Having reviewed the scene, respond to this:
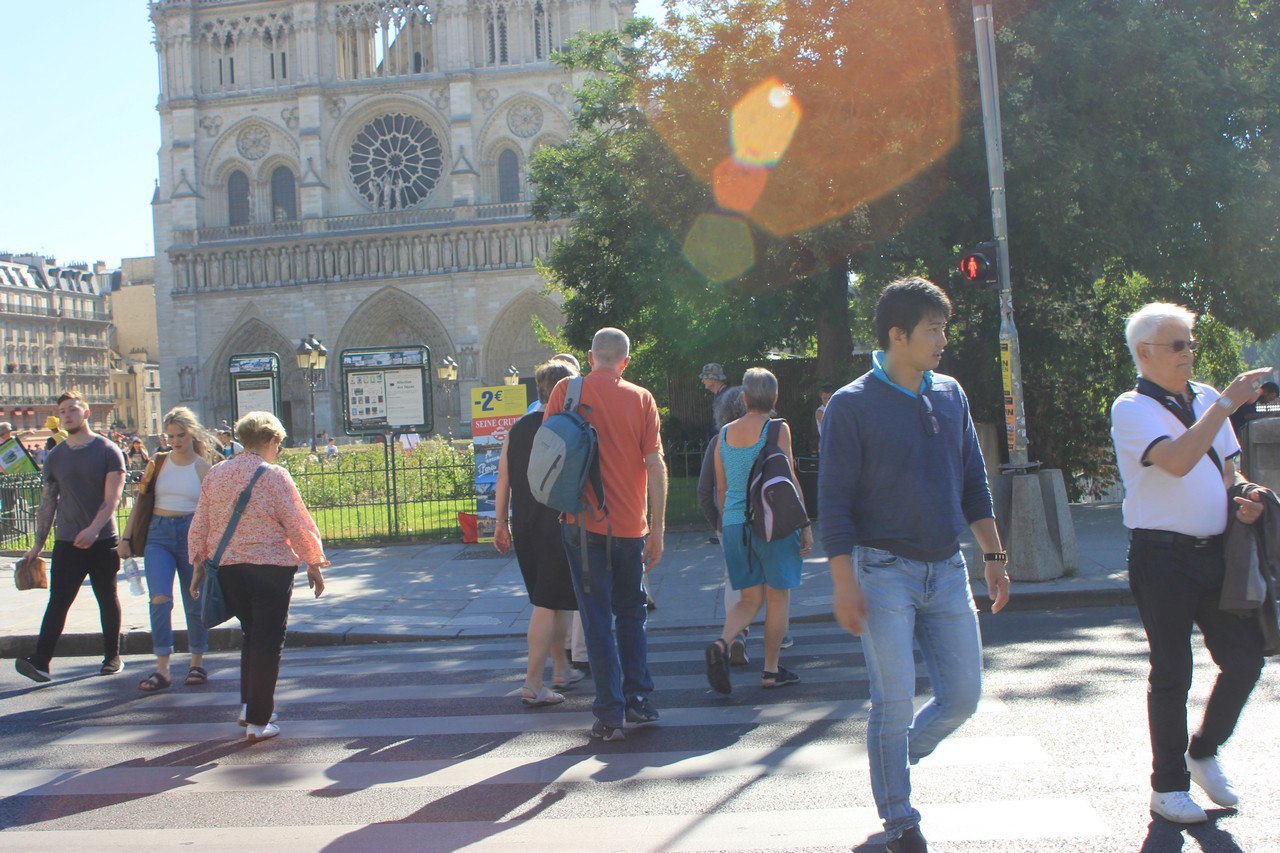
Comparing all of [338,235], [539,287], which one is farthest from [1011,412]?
[338,235]

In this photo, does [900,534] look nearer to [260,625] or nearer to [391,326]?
[260,625]

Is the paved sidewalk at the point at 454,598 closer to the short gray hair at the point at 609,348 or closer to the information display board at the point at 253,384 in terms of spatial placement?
the information display board at the point at 253,384

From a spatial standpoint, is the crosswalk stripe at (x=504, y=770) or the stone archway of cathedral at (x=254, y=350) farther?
the stone archway of cathedral at (x=254, y=350)

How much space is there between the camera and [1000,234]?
1023 centimetres

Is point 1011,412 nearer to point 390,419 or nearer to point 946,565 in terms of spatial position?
point 946,565

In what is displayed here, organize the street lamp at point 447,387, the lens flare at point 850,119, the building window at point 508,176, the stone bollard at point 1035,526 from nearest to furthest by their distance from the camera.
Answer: the stone bollard at point 1035,526 → the lens flare at point 850,119 → the street lamp at point 447,387 → the building window at point 508,176

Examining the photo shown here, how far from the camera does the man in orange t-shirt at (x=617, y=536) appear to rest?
544 centimetres

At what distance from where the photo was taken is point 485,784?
4.88 meters

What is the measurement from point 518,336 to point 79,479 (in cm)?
3938

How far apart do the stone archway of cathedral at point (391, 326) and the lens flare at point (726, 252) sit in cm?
3179

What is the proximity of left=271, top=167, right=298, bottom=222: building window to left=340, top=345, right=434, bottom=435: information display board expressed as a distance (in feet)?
116

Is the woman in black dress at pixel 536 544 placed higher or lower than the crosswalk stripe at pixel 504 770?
higher

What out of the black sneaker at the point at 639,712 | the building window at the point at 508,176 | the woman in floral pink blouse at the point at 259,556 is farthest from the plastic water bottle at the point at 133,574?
the building window at the point at 508,176

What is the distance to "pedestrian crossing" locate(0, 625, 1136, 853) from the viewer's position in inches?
166
